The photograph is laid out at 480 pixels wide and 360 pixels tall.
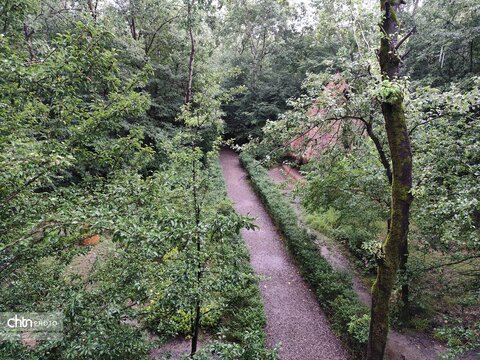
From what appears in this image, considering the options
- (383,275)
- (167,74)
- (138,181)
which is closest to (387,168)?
(383,275)

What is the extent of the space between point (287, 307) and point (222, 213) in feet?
17.5

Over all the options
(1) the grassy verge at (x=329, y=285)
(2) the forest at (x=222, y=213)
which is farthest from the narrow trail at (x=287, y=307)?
(1) the grassy verge at (x=329, y=285)

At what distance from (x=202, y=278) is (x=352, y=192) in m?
4.83

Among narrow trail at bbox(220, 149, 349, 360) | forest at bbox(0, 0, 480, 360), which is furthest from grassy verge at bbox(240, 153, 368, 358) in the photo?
narrow trail at bbox(220, 149, 349, 360)

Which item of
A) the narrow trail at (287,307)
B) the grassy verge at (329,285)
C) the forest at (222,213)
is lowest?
the narrow trail at (287,307)

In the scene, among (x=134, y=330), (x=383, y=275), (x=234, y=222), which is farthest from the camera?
(x=383, y=275)

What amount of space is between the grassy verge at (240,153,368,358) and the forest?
59 millimetres

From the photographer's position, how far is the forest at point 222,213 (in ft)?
9.49

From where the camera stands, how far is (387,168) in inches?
227

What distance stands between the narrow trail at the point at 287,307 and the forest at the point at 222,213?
0.05 meters

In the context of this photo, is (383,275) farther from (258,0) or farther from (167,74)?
(258,0)

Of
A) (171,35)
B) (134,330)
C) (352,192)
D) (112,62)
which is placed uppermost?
(171,35)

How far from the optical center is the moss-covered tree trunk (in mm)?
3779

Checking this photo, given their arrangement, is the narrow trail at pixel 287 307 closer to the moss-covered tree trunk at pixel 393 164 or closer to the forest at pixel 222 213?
the forest at pixel 222 213
